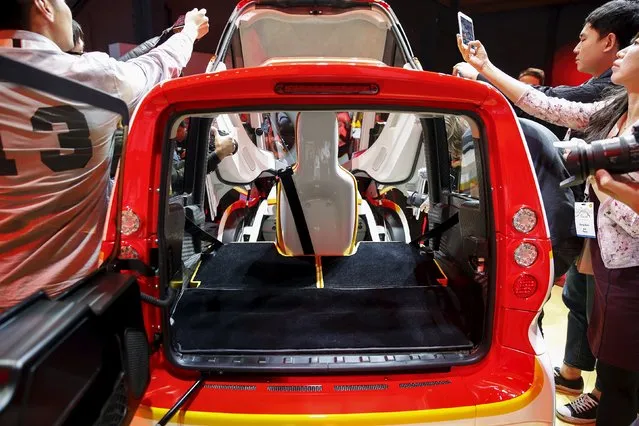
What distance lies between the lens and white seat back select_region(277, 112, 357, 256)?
228 centimetres

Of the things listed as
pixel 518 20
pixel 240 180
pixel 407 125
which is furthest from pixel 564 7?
pixel 240 180

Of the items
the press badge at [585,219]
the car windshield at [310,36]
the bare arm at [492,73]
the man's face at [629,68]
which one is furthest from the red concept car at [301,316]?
the car windshield at [310,36]

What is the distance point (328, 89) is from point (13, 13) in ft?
3.24

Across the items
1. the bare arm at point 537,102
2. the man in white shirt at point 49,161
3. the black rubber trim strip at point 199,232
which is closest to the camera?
the man in white shirt at point 49,161

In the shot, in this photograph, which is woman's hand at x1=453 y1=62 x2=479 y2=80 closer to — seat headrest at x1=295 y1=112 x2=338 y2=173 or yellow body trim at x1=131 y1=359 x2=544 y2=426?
seat headrest at x1=295 y1=112 x2=338 y2=173

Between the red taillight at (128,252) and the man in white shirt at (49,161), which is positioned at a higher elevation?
the man in white shirt at (49,161)

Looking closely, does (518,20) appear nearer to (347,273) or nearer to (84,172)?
(347,273)

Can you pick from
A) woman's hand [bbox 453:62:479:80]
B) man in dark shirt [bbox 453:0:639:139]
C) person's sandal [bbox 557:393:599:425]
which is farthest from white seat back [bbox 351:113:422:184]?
person's sandal [bbox 557:393:599:425]

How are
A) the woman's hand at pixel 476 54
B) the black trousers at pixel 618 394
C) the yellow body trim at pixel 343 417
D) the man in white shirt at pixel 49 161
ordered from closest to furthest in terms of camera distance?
the man in white shirt at pixel 49 161
the yellow body trim at pixel 343 417
the black trousers at pixel 618 394
the woman's hand at pixel 476 54

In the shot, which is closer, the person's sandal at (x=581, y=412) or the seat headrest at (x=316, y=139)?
the seat headrest at (x=316, y=139)

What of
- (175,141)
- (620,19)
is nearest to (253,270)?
(175,141)

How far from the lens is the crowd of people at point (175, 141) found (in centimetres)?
112

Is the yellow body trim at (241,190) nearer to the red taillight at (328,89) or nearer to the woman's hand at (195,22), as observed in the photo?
the woman's hand at (195,22)

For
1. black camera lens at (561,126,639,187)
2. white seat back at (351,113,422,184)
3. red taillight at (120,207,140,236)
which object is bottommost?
red taillight at (120,207,140,236)
